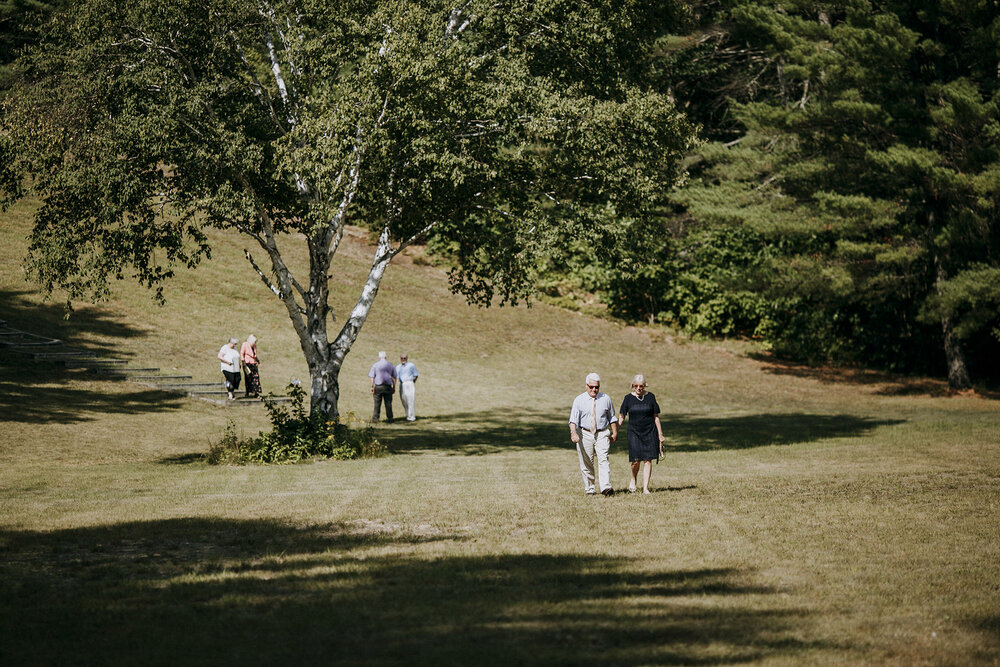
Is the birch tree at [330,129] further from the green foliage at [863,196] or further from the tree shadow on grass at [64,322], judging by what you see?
the green foliage at [863,196]

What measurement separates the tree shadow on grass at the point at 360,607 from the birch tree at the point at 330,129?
30.1ft

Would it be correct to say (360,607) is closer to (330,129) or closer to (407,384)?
(330,129)

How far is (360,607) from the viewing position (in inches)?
298

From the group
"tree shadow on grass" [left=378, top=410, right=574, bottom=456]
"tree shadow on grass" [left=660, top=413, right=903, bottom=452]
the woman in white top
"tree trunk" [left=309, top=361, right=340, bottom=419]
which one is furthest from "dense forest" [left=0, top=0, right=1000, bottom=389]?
the woman in white top

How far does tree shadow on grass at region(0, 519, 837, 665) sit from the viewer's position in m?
6.41

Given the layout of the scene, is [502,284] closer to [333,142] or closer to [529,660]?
[333,142]

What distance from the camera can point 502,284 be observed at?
20.1m

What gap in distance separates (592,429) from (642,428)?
2.31 feet

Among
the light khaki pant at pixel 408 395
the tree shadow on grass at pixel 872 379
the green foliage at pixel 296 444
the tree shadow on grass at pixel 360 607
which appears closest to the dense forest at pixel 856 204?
the tree shadow on grass at pixel 872 379

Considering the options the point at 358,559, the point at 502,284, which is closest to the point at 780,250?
the point at 502,284

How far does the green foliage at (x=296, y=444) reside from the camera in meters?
18.7

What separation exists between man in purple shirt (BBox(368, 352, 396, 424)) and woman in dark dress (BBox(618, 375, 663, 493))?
12.6m

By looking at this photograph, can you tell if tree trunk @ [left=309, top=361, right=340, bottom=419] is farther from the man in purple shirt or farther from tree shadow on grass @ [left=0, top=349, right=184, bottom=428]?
tree shadow on grass @ [left=0, top=349, right=184, bottom=428]

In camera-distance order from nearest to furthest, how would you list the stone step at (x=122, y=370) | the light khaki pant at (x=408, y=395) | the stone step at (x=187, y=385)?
the light khaki pant at (x=408, y=395)
the stone step at (x=187, y=385)
the stone step at (x=122, y=370)
